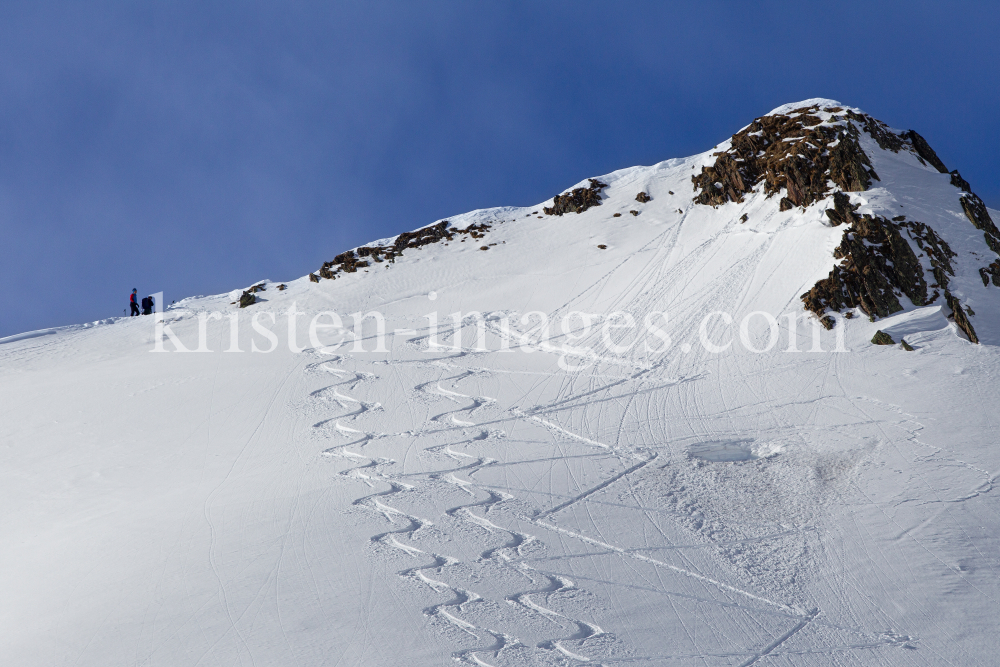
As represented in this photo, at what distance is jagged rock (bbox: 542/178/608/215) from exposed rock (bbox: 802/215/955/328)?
8997 mm

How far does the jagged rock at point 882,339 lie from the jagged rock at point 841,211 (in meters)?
3.15

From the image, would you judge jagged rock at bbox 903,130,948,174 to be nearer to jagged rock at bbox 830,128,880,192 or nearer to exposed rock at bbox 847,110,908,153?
exposed rock at bbox 847,110,908,153

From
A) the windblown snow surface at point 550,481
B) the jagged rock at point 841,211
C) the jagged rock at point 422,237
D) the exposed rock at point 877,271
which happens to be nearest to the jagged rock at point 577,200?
the jagged rock at point 422,237

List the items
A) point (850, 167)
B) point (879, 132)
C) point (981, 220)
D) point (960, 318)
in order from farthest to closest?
point (879, 132), point (850, 167), point (981, 220), point (960, 318)

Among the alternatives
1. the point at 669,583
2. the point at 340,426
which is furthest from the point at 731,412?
the point at 340,426

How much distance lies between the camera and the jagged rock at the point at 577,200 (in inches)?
885

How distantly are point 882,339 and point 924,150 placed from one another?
8070 millimetres

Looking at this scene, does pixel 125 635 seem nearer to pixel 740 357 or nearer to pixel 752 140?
pixel 740 357

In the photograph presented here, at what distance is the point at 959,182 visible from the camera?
17.0 meters

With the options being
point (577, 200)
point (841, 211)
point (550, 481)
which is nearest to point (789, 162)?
point (841, 211)

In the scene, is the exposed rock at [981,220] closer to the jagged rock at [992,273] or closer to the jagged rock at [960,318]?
the jagged rock at [992,273]

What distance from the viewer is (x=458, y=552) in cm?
762

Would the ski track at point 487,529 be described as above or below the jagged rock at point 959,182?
below

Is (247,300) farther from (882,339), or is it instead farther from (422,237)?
(882,339)
